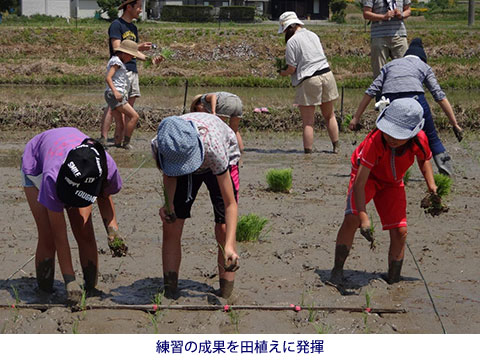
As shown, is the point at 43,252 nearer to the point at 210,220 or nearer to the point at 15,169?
the point at 210,220

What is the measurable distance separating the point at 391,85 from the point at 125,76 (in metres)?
3.61

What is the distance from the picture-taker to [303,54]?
31.0 feet

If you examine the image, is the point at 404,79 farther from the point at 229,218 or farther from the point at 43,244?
the point at 43,244

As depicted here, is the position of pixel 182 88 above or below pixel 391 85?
below

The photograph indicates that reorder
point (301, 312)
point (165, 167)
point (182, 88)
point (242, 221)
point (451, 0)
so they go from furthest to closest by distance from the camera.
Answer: point (451, 0) → point (182, 88) → point (242, 221) → point (301, 312) → point (165, 167)

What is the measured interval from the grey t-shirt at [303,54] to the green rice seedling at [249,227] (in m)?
3.87

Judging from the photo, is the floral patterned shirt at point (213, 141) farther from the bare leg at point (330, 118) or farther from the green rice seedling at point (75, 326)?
the bare leg at point (330, 118)

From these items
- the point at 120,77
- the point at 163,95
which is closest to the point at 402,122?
the point at 120,77

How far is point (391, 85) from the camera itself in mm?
7238

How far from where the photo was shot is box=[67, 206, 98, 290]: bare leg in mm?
4883

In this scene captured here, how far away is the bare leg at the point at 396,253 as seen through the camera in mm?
5227

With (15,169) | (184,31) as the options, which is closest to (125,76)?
(15,169)

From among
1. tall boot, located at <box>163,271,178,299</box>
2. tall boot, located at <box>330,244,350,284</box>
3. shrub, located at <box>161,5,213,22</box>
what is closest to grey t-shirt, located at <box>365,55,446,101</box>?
tall boot, located at <box>330,244,350,284</box>

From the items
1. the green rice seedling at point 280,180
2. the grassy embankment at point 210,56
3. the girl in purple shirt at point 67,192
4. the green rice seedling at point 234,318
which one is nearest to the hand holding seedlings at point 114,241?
the girl in purple shirt at point 67,192
